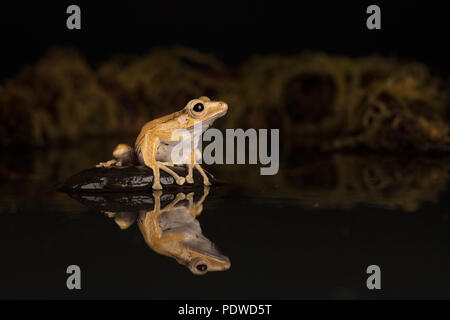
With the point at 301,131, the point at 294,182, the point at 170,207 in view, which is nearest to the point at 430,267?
the point at 170,207

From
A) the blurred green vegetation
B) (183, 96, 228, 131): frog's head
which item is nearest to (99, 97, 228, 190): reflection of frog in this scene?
(183, 96, 228, 131): frog's head

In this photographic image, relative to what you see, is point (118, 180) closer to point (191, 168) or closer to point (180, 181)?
point (180, 181)

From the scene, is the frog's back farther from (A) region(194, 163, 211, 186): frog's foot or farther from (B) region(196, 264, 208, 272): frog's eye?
(B) region(196, 264, 208, 272): frog's eye

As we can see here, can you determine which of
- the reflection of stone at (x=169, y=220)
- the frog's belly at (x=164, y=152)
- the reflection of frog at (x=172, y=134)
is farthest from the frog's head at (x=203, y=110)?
the reflection of stone at (x=169, y=220)

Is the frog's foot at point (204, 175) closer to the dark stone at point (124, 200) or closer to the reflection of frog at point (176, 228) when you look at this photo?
the dark stone at point (124, 200)

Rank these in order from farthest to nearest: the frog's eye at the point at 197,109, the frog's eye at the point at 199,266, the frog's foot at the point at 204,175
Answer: the frog's foot at the point at 204,175 → the frog's eye at the point at 197,109 → the frog's eye at the point at 199,266

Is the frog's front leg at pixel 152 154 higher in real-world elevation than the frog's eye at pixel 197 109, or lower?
lower

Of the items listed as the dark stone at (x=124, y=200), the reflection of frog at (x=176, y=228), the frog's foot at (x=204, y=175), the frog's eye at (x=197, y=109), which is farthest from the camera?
the frog's foot at (x=204, y=175)
